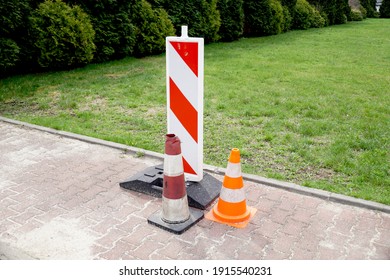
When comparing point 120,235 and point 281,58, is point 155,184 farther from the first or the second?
point 281,58

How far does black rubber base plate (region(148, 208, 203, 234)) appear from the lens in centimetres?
369

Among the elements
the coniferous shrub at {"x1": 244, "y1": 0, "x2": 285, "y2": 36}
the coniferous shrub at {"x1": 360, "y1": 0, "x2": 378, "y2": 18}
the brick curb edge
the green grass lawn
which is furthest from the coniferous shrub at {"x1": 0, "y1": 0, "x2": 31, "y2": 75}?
the coniferous shrub at {"x1": 360, "y1": 0, "x2": 378, "y2": 18}

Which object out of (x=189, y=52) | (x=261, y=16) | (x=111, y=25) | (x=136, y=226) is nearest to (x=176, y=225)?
(x=136, y=226)

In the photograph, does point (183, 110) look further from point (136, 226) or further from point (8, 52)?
point (8, 52)

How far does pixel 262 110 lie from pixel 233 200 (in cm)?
374

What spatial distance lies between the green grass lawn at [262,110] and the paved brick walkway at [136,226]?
0.56 meters

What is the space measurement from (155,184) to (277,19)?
17.1 m

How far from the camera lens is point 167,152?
3611 mm

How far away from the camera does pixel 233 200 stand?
12.7ft

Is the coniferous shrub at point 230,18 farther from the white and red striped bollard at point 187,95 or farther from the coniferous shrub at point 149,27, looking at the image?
the white and red striped bollard at point 187,95

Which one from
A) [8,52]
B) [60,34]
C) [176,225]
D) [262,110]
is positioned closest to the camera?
[176,225]

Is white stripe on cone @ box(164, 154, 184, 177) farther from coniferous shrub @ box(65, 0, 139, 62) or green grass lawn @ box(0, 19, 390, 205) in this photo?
coniferous shrub @ box(65, 0, 139, 62)

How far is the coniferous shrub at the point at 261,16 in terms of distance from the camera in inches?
733
